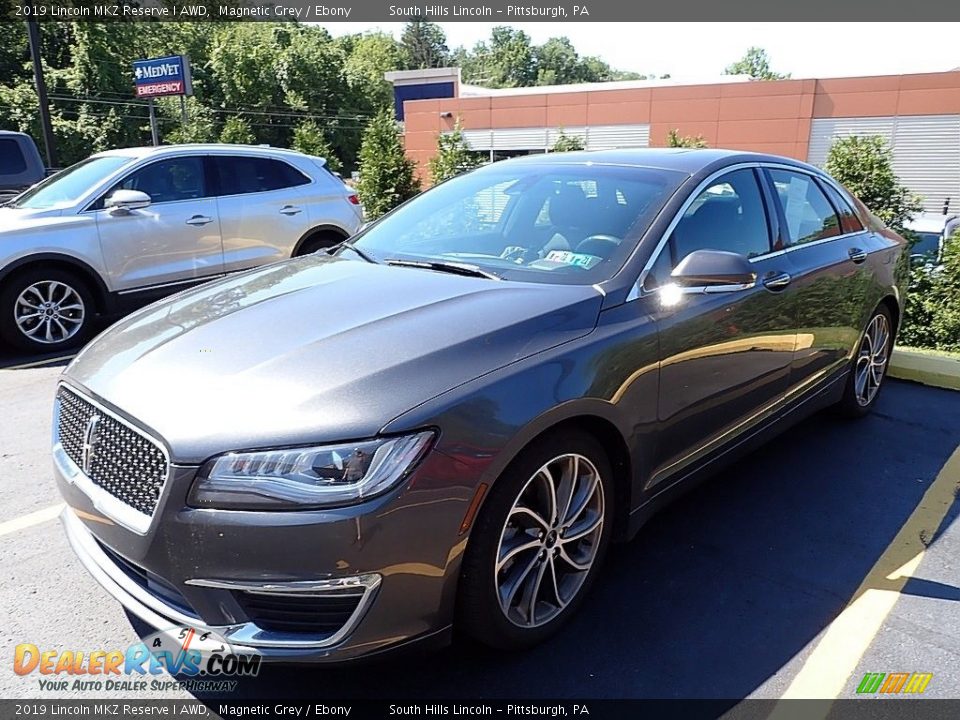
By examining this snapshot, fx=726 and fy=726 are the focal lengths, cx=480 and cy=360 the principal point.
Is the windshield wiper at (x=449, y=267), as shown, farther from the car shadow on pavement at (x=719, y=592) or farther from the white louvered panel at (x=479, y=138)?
the white louvered panel at (x=479, y=138)

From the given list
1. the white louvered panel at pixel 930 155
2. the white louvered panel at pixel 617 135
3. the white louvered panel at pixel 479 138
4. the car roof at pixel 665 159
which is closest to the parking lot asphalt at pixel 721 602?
the car roof at pixel 665 159

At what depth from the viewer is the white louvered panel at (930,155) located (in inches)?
1096

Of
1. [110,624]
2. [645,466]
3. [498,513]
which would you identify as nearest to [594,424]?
[645,466]

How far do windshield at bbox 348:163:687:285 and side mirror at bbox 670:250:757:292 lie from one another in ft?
0.75

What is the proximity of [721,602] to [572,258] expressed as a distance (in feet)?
4.98

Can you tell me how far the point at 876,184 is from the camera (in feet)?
28.7

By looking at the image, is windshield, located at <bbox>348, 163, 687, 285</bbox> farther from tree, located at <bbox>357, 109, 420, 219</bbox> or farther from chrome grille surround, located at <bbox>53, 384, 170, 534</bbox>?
tree, located at <bbox>357, 109, 420, 219</bbox>

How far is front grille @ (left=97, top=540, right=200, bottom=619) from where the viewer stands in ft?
6.94

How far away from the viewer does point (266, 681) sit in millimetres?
2445

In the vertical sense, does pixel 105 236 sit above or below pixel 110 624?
above

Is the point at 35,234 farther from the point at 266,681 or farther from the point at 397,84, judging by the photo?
the point at 397,84

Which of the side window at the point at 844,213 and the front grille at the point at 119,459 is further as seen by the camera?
the side window at the point at 844,213

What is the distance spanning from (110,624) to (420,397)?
1623 mm

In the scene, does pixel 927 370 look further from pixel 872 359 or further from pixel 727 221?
pixel 727 221
